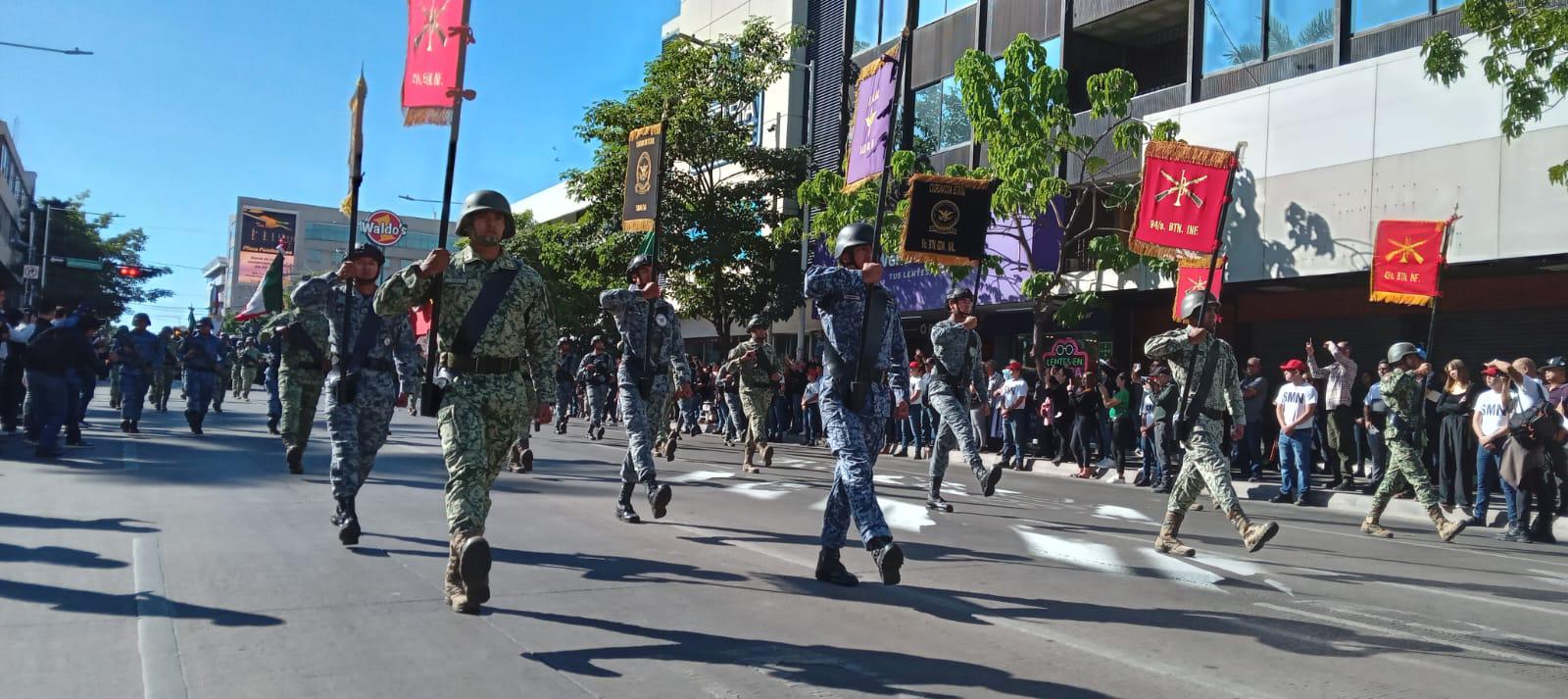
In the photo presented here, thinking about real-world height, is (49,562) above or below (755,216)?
below

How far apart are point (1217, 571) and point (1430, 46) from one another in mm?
7613

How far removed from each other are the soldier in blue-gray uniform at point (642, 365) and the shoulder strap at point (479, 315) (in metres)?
3.03

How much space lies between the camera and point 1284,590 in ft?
22.5

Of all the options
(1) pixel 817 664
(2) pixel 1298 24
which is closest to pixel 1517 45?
(2) pixel 1298 24

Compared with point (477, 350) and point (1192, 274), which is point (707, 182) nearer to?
point (1192, 274)

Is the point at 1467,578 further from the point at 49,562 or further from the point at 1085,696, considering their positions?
the point at 49,562

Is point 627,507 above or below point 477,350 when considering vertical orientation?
below

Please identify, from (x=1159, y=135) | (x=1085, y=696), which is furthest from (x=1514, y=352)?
(x=1085, y=696)

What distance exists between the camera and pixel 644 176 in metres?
13.3

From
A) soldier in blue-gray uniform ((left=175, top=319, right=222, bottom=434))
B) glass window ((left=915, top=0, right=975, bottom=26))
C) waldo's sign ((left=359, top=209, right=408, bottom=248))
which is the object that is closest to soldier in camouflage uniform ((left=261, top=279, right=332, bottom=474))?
soldier in blue-gray uniform ((left=175, top=319, right=222, bottom=434))

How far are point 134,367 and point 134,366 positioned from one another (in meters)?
0.04

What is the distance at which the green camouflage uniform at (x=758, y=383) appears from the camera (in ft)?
48.7

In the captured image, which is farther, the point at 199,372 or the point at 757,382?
the point at 199,372

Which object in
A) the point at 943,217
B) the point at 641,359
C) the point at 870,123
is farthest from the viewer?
the point at 943,217
